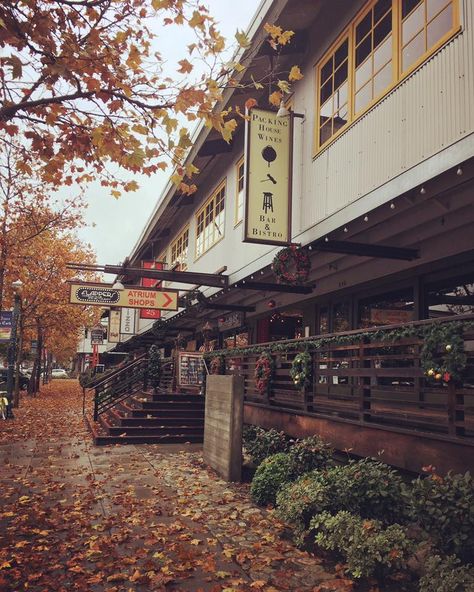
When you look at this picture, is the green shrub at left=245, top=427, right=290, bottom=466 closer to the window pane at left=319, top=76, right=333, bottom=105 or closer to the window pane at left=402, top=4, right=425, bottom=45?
the window pane at left=319, top=76, right=333, bottom=105

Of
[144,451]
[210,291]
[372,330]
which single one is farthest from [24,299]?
[372,330]

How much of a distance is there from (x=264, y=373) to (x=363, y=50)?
19.5 feet

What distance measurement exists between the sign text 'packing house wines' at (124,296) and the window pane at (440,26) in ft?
39.7

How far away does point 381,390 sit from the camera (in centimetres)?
855

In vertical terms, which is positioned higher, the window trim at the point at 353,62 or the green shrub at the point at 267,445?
the window trim at the point at 353,62

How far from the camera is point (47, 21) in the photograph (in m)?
5.99

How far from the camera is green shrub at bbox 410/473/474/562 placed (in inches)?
Result: 166

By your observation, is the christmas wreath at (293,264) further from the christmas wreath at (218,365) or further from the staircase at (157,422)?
the staircase at (157,422)

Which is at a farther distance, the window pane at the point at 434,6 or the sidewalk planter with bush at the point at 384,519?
the window pane at the point at 434,6

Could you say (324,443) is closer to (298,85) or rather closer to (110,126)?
(110,126)

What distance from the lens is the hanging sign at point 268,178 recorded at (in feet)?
31.7

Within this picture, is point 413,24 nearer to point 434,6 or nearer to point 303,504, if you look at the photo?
point 434,6

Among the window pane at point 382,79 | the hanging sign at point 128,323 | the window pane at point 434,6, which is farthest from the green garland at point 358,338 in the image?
the hanging sign at point 128,323

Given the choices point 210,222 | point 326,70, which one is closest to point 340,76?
point 326,70
